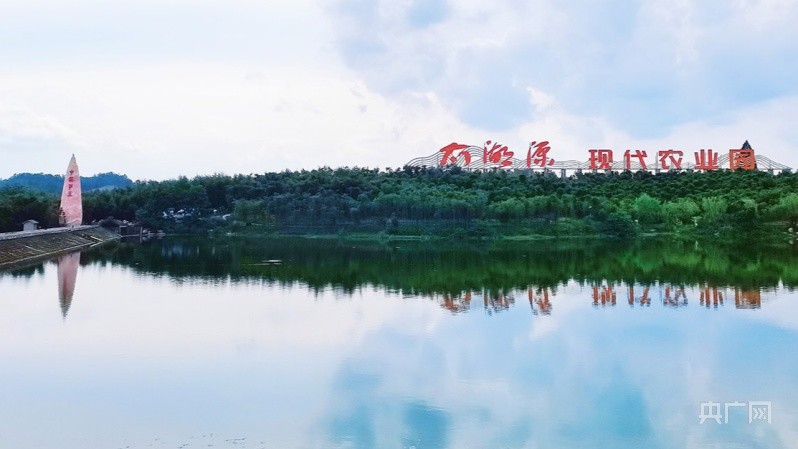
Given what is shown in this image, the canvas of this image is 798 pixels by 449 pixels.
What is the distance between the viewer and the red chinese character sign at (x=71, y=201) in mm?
35531

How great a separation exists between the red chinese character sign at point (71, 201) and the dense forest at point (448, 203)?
2.00ft

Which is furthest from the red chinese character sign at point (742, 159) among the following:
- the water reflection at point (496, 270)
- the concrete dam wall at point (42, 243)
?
the concrete dam wall at point (42, 243)

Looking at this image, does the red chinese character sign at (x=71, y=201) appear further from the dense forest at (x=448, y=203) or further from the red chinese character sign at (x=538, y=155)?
the red chinese character sign at (x=538, y=155)

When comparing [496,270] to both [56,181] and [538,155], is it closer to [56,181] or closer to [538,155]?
[538,155]

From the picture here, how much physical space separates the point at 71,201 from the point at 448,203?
A: 1801 cm

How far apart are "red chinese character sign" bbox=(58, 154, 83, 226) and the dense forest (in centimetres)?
61

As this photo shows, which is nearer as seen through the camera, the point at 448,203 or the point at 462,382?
the point at 462,382

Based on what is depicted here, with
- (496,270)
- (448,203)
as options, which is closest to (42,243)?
(496,270)

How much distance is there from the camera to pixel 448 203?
3903 centimetres

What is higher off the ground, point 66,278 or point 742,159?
point 742,159

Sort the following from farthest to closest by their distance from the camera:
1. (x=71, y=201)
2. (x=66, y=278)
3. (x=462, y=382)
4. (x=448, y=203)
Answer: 1. (x=448, y=203)
2. (x=71, y=201)
3. (x=66, y=278)
4. (x=462, y=382)

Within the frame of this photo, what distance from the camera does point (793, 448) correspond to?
7070 mm

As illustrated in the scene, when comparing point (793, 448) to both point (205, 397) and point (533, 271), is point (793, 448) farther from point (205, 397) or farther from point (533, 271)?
point (533, 271)

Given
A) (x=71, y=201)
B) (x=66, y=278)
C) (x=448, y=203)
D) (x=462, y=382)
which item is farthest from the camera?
(x=448, y=203)
